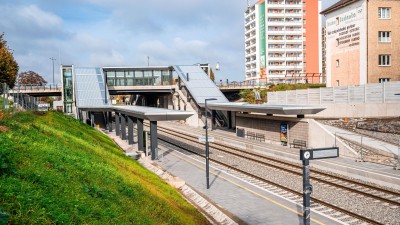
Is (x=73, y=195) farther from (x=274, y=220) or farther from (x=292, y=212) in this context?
(x=292, y=212)

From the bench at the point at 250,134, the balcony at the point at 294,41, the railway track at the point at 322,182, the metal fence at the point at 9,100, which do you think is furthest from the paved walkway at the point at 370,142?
the balcony at the point at 294,41

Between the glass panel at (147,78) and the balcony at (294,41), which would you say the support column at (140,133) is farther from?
the balcony at (294,41)

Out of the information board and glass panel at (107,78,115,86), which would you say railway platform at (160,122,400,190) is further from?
glass panel at (107,78,115,86)

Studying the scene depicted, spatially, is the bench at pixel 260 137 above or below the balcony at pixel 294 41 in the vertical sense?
below

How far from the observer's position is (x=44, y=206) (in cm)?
695

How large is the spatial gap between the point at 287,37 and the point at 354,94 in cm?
7280

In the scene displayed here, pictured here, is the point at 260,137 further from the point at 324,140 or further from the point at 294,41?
the point at 294,41

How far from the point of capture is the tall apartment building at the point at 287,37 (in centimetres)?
10075

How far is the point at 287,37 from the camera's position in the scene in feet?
334

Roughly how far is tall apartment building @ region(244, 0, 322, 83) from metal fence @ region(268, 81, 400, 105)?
2476 inches

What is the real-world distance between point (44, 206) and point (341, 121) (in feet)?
93.3

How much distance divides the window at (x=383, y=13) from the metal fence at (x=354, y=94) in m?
12.7

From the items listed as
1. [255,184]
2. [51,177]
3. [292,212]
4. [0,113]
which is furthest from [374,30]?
[51,177]

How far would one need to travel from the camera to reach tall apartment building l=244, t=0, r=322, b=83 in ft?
331
